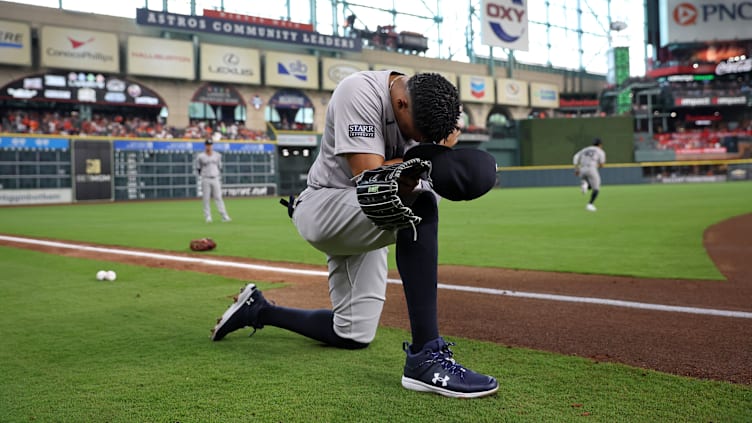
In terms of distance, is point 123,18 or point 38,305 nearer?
point 38,305

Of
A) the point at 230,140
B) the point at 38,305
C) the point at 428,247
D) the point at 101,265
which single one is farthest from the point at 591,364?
the point at 230,140

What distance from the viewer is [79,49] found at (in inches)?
1513

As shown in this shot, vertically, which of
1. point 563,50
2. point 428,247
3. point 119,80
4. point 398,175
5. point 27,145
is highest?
point 563,50

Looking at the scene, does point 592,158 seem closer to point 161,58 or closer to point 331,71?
point 161,58

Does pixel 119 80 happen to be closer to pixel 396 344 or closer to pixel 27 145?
pixel 27 145

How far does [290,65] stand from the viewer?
155 ft

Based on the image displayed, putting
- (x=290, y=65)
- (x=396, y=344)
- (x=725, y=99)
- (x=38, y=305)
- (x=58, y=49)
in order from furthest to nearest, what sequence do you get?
1. (x=725, y=99)
2. (x=290, y=65)
3. (x=58, y=49)
4. (x=38, y=305)
5. (x=396, y=344)

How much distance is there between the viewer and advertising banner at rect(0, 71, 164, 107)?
36.9 m

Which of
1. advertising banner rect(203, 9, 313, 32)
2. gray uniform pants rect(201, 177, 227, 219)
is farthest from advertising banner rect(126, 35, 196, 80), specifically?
gray uniform pants rect(201, 177, 227, 219)

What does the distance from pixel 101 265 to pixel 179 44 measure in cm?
3827

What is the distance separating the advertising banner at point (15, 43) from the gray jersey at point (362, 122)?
4010 cm

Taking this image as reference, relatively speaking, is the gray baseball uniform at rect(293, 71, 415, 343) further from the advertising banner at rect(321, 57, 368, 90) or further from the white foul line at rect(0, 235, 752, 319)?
the advertising banner at rect(321, 57, 368, 90)

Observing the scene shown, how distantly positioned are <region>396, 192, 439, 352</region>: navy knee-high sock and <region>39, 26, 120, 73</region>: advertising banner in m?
40.6

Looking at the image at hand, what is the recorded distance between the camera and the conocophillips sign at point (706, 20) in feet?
208
